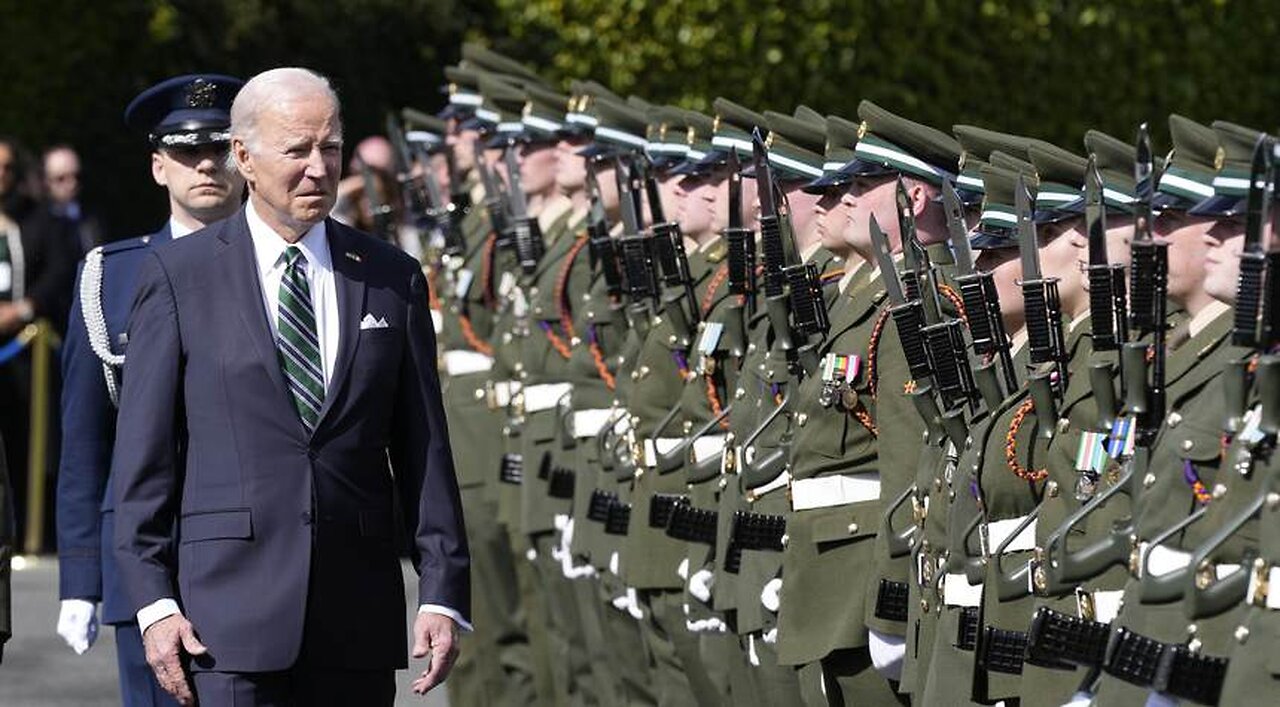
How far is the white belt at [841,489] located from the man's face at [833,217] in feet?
1.73

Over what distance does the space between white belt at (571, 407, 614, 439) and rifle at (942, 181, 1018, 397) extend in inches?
121

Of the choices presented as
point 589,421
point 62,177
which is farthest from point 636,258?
point 62,177

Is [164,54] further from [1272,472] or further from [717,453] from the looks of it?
[1272,472]

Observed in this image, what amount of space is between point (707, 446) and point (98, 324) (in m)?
1.86

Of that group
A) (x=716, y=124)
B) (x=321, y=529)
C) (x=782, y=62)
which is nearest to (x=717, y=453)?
(x=716, y=124)

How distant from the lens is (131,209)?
57.8 ft

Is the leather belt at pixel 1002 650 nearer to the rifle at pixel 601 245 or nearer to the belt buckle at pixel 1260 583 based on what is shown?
the belt buckle at pixel 1260 583

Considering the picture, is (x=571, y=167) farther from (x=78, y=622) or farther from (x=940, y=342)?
(x=940, y=342)

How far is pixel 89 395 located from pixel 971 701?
6.74 ft

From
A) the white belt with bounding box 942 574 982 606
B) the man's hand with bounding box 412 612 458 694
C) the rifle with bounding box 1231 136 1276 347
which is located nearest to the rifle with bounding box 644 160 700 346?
the white belt with bounding box 942 574 982 606

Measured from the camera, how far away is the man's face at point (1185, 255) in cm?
558

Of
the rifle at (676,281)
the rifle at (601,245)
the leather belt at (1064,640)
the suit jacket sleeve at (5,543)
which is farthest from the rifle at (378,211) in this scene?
the leather belt at (1064,640)

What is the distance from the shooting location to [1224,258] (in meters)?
5.28

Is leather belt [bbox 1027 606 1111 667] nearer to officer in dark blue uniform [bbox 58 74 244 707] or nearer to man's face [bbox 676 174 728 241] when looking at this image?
officer in dark blue uniform [bbox 58 74 244 707]
